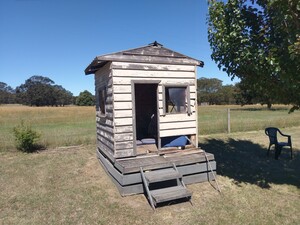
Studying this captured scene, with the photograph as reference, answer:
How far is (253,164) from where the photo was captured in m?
7.33

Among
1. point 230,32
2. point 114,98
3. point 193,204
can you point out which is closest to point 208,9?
point 230,32

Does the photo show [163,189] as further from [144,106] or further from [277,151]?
[144,106]

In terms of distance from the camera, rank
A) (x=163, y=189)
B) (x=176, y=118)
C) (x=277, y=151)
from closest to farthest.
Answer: (x=163, y=189) < (x=176, y=118) < (x=277, y=151)

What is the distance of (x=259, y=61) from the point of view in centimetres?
468

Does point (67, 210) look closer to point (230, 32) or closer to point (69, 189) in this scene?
point (69, 189)

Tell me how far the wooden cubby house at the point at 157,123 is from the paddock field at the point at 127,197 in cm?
39

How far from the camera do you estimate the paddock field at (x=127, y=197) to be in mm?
4266

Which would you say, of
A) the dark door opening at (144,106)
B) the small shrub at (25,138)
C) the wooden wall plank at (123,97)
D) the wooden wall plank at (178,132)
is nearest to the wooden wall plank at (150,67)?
the wooden wall plank at (123,97)

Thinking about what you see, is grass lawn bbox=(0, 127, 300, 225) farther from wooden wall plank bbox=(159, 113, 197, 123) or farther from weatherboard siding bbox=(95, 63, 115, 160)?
wooden wall plank bbox=(159, 113, 197, 123)

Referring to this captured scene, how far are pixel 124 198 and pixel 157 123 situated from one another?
201 centimetres

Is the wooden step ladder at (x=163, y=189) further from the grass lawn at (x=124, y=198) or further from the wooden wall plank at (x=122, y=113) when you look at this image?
the wooden wall plank at (x=122, y=113)

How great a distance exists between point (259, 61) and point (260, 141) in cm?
653

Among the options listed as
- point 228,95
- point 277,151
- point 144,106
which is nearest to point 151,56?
point 144,106

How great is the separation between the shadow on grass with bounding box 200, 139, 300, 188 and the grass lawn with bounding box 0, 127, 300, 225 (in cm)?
2
